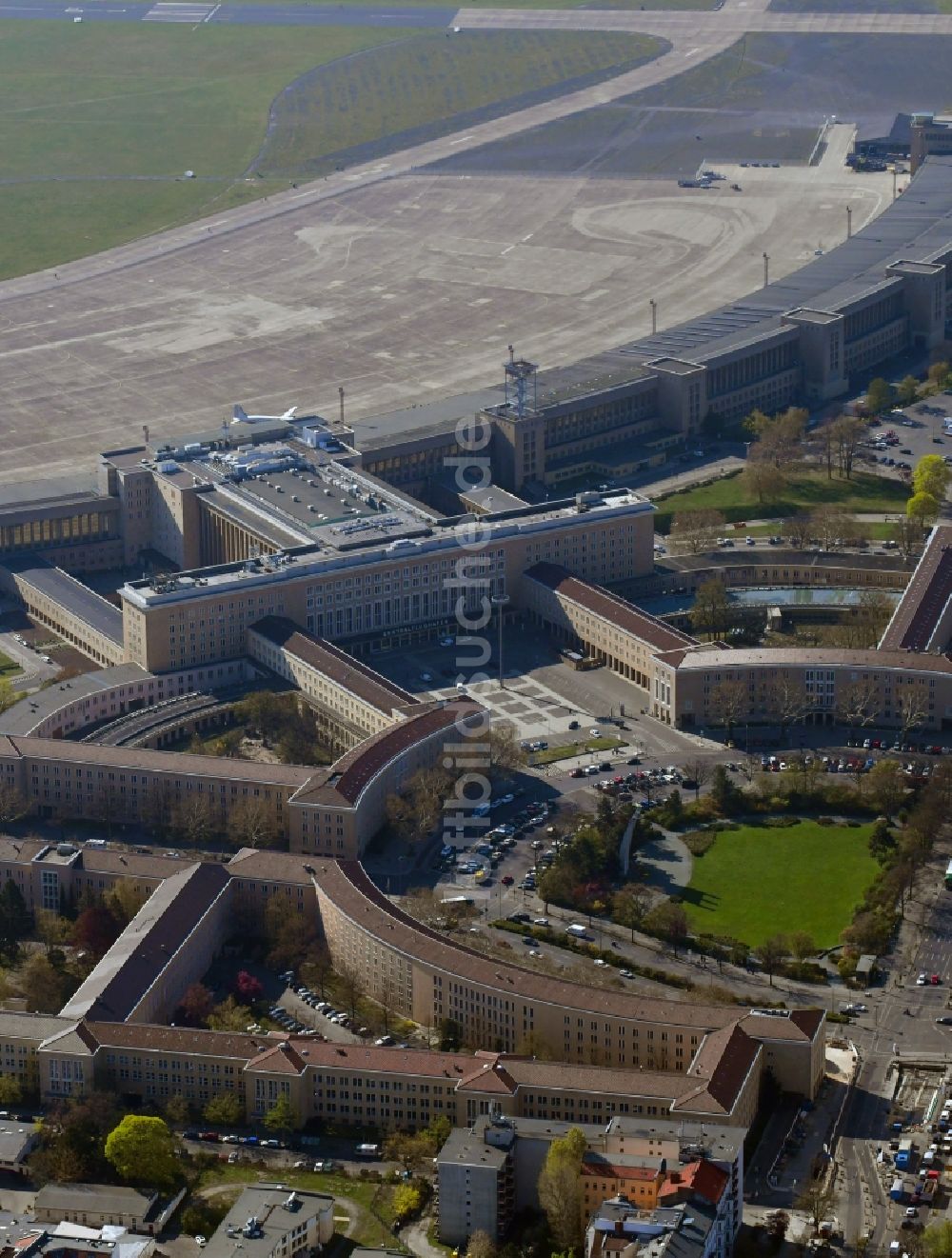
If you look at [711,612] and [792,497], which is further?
[792,497]

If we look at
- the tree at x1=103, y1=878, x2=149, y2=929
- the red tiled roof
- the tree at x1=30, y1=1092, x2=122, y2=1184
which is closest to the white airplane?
the red tiled roof

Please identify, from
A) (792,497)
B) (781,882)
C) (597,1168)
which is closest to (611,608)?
(792,497)

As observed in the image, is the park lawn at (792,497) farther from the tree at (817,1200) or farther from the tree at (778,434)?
the tree at (817,1200)

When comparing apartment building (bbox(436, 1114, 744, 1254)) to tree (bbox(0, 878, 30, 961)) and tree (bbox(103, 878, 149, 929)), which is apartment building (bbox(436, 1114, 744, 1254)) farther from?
tree (bbox(0, 878, 30, 961))

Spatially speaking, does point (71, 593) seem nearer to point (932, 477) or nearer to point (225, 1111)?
point (932, 477)

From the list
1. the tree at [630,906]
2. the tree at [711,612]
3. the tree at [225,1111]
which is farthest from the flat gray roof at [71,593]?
the tree at [225,1111]
